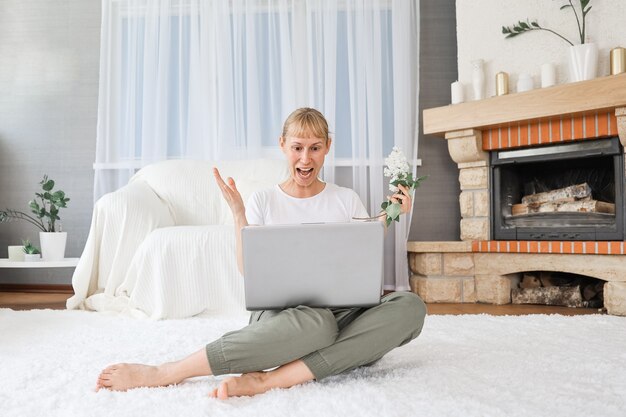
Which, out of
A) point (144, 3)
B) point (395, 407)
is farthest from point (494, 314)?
point (144, 3)

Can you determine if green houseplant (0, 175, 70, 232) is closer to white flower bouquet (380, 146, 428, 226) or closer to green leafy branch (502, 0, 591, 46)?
white flower bouquet (380, 146, 428, 226)

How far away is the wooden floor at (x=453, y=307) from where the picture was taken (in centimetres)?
312

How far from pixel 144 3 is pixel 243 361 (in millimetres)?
3411

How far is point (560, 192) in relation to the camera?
3443 millimetres

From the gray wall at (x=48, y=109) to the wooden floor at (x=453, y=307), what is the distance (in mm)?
494

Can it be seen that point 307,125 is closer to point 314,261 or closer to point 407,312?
point 314,261

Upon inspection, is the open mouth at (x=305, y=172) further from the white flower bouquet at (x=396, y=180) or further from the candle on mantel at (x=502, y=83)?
the candle on mantel at (x=502, y=83)

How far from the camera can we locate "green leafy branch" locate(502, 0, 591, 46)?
3193 mm

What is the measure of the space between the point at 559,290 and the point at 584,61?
1255mm

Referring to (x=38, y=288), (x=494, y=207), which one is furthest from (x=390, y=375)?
(x=38, y=288)

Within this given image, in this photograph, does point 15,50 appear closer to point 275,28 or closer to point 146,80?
point 146,80

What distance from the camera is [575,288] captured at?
3.35 meters

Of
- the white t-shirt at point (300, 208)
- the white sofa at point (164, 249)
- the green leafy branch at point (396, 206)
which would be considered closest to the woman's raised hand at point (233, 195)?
the white t-shirt at point (300, 208)

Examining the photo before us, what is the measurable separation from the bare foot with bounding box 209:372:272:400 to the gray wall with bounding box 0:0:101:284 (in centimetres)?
315
